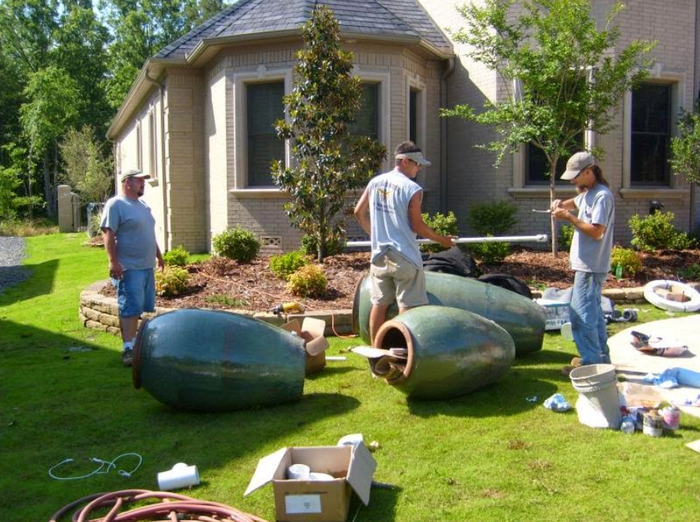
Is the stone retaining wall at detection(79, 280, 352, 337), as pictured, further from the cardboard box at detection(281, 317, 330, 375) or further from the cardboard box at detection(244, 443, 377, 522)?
the cardboard box at detection(244, 443, 377, 522)

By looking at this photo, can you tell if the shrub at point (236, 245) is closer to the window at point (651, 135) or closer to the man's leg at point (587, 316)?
the man's leg at point (587, 316)

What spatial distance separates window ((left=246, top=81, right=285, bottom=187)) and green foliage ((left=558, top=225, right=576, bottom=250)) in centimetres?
532

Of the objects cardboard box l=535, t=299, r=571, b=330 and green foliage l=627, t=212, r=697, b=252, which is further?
green foliage l=627, t=212, r=697, b=252

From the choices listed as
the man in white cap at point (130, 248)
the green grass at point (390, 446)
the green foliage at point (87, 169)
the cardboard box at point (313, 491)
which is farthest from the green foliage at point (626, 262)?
the green foliage at point (87, 169)

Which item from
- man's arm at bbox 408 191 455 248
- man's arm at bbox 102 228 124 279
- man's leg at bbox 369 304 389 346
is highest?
man's arm at bbox 408 191 455 248

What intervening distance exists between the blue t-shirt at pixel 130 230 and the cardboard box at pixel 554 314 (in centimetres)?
425

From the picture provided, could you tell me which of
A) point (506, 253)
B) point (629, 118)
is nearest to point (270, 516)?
point (506, 253)

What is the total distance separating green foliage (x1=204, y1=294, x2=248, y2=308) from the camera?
8.13 meters

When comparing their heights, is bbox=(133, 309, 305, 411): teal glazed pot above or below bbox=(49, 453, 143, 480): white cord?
above

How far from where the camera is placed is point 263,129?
12930 mm

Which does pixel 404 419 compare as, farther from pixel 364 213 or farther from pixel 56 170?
pixel 56 170

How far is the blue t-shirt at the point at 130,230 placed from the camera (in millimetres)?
6352

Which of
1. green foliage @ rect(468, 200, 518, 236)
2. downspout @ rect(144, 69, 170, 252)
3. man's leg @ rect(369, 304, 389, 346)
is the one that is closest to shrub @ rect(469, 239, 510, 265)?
green foliage @ rect(468, 200, 518, 236)

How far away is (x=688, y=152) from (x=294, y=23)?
765 centimetres
